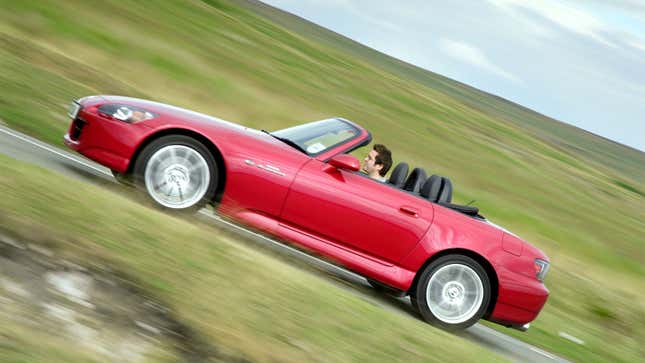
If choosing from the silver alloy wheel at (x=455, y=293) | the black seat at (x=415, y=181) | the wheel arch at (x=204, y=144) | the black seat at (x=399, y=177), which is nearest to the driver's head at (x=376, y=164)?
the black seat at (x=399, y=177)

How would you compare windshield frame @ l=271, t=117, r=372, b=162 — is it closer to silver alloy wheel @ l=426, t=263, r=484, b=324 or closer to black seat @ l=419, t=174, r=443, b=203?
black seat @ l=419, t=174, r=443, b=203

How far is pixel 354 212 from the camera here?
798 cm

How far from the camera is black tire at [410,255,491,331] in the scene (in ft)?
26.7

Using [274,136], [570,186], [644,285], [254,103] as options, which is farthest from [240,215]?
[570,186]

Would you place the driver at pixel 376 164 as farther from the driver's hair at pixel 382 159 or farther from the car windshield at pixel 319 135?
the car windshield at pixel 319 135

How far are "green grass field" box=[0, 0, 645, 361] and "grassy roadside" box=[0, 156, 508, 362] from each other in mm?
350

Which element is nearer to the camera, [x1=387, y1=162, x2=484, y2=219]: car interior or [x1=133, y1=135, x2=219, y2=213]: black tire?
[x1=133, y1=135, x2=219, y2=213]: black tire

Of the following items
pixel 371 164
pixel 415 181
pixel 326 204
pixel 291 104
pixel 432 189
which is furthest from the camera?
pixel 291 104

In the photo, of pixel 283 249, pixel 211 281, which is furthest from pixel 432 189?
pixel 211 281

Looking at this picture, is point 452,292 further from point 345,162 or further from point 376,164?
point 345,162

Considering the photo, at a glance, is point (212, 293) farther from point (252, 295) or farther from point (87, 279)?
point (87, 279)

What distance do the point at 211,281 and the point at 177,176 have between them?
218 centimetres

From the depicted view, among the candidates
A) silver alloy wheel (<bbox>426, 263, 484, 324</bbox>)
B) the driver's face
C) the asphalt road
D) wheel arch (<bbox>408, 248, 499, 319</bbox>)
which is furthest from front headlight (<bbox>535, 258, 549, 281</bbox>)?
the driver's face

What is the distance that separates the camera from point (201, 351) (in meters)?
5.01
